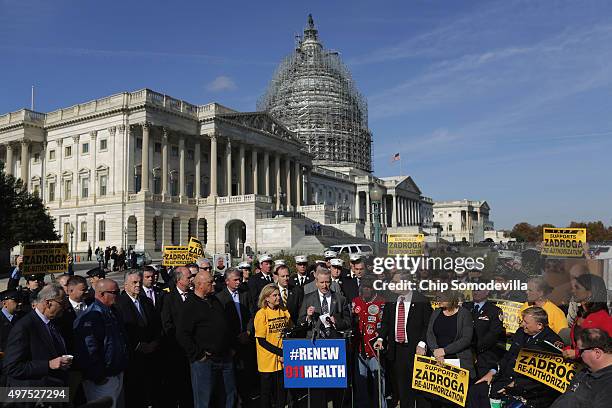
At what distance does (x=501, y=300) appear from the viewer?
27.8 feet

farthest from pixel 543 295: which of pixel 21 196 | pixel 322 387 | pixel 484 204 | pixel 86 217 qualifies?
pixel 484 204

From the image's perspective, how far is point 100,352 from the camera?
6223mm

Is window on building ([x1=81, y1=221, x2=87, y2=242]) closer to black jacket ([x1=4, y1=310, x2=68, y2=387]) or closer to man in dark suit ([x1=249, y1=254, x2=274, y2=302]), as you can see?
man in dark suit ([x1=249, y1=254, x2=274, y2=302])

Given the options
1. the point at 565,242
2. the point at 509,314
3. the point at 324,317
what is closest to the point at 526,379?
Answer: the point at 509,314

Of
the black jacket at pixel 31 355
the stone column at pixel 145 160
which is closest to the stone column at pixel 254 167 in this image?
the stone column at pixel 145 160

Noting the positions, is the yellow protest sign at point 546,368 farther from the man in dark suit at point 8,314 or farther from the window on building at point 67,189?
the window on building at point 67,189

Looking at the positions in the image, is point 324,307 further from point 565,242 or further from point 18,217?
point 18,217

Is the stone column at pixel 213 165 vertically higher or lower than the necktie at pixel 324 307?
higher

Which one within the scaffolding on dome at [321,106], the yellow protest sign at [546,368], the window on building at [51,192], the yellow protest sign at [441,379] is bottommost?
the yellow protest sign at [441,379]

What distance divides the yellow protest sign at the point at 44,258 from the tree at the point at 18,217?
26.7 meters

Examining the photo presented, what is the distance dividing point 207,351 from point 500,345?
453cm

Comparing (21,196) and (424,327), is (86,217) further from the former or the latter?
(424,327)

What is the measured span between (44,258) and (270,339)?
7231 millimetres

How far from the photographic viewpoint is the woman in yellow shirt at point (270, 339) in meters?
7.82
